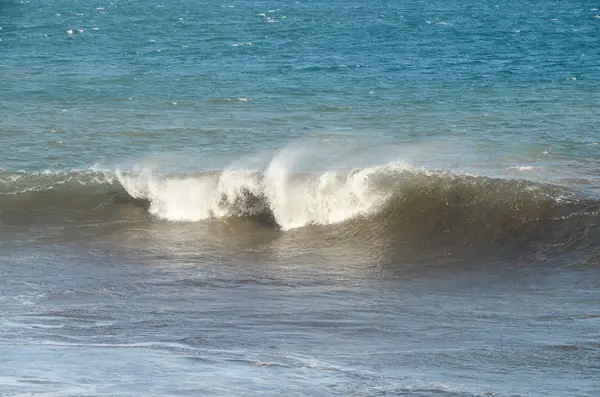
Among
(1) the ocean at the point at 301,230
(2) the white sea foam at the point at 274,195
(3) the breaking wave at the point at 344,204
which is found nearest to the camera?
(1) the ocean at the point at 301,230

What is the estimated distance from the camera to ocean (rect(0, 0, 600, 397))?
9.16 meters

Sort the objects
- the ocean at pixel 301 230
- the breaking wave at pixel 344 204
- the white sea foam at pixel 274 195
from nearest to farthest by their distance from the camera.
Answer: the ocean at pixel 301 230 → the breaking wave at pixel 344 204 → the white sea foam at pixel 274 195

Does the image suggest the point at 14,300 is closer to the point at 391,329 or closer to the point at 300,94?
the point at 391,329

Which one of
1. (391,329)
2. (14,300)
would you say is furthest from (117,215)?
(391,329)

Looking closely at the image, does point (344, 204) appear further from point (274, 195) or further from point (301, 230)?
point (274, 195)

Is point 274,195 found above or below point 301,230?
above

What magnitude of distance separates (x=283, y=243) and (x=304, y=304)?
11.9ft

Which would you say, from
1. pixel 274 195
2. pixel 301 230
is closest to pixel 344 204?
pixel 301 230

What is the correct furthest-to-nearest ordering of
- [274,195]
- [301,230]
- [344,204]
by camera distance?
[274,195]
[344,204]
[301,230]

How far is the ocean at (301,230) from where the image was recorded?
9164mm

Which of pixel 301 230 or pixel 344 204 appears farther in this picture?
pixel 344 204

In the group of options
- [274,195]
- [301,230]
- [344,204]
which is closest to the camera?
[301,230]

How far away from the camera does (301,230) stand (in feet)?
52.7

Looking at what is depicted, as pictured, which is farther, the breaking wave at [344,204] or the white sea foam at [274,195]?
the white sea foam at [274,195]
